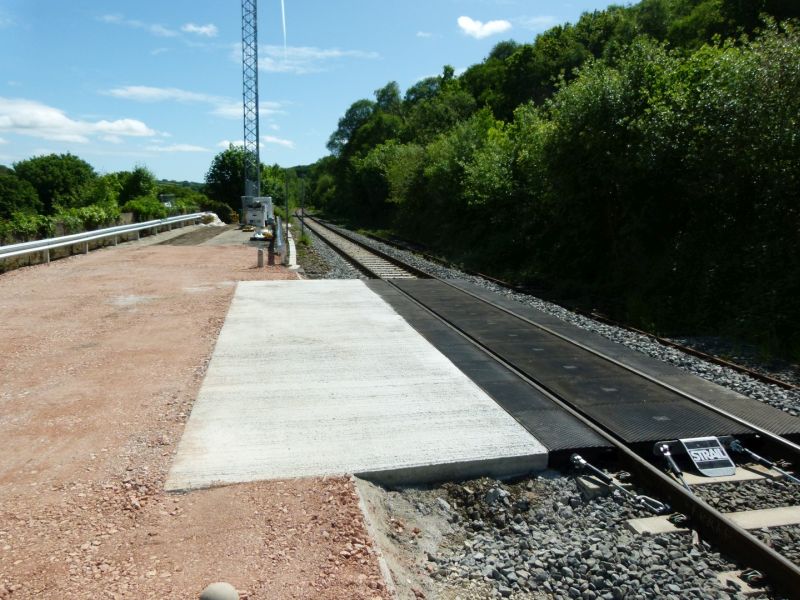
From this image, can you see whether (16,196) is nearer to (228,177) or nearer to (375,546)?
(228,177)

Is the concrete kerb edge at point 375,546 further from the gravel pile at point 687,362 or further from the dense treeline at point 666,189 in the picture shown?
the dense treeline at point 666,189

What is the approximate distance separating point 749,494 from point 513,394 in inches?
101

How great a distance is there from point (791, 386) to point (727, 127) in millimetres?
7045

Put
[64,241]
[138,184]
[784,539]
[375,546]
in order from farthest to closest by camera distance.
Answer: [138,184] → [64,241] → [784,539] → [375,546]

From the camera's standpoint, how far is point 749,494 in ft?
16.0

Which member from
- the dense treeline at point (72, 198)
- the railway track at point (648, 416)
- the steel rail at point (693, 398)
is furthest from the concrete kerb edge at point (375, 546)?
the dense treeline at point (72, 198)

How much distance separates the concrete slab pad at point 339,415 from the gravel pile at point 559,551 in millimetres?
394

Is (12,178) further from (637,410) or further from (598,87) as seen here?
(637,410)

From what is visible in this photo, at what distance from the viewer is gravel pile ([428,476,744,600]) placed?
3.75m

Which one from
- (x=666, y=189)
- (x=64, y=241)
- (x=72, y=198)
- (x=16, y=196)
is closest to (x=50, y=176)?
(x=16, y=196)

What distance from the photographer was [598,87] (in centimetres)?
1602

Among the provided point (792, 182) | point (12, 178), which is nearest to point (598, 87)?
point (792, 182)

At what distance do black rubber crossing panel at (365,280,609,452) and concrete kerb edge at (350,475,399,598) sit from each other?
5.97 ft

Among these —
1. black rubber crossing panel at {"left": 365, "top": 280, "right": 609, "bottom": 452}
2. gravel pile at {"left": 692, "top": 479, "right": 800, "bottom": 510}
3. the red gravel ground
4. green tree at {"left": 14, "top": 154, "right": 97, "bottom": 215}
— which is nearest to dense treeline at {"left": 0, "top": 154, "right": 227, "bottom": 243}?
green tree at {"left": 14, "top": 154, "right": 97, "bottom": 215}
